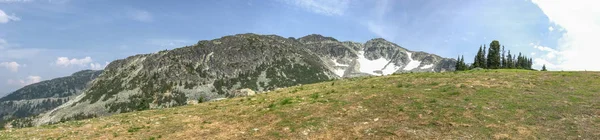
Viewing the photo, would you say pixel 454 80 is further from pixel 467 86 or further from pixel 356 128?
pixel 356 128

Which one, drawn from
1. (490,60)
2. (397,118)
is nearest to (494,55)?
(490,60)

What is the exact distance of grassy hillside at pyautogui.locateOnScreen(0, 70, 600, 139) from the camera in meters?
21.2

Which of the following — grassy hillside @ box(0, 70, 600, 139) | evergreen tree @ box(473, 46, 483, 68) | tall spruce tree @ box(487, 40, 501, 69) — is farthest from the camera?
evergreen tree @ box(473, 46, 483, 68)

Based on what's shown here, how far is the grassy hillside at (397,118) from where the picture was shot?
21.2 metres

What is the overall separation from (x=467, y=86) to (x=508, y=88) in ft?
10.8

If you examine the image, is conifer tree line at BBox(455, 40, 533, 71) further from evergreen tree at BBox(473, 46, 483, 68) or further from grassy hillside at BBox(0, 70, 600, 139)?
grassy hillside at BBox(0, 70, 600, 139)

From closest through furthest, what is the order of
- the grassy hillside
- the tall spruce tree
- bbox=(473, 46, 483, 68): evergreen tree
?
the grassy hillside → the tall spruce tree → bbox=(473, 46, 483, 68): evergreen tree

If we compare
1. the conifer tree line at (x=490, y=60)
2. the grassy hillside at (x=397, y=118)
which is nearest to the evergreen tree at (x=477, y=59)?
the conifer tree line at (x=490, y=60)

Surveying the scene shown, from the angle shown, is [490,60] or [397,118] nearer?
[397,118]

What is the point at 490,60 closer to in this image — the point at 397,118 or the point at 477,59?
the point at 477,59

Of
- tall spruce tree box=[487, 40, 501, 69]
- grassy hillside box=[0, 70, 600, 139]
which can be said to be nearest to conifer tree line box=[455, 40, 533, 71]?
tall spruce tree box=[487, 40, 501, 69]

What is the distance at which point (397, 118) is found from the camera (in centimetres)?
2381

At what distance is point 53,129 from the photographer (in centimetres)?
2619

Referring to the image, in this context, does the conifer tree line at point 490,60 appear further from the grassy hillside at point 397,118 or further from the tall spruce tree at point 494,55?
the grassy hillside at point 397,118
